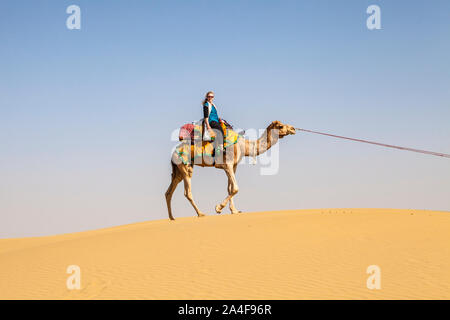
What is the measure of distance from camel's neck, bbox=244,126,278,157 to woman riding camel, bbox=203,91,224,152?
110cm

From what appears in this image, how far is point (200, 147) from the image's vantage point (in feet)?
53.3

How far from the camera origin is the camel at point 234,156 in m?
15.9

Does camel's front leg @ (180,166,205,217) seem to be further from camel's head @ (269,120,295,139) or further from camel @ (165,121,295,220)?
camel's head @ (269,120,295,139)

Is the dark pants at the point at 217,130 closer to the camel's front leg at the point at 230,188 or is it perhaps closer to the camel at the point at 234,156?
the camel at the point at 234,156

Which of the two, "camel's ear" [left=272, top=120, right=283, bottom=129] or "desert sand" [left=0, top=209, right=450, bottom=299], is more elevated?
"camel's ear" [left=272, top=120, right=283, bottom=129]

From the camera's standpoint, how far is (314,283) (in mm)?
8133

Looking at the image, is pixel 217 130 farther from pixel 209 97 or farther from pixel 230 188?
pixel 230 188

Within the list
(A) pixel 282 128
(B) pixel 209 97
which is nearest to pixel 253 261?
(B) pixel 209 97

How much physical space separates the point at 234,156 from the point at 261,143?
110 centimetres

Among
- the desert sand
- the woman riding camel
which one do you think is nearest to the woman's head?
the woman riding camel

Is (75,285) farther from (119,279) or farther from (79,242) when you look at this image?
(79,242)

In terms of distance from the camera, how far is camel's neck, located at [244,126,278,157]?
16.6 meters

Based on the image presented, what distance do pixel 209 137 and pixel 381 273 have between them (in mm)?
8528
